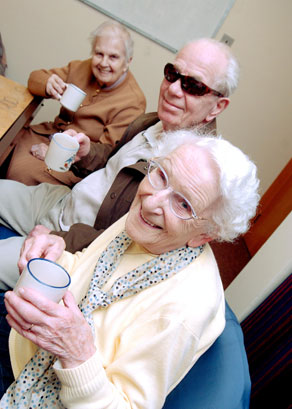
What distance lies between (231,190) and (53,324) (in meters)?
0.55

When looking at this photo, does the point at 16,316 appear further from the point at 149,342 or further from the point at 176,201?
the point at 176,201

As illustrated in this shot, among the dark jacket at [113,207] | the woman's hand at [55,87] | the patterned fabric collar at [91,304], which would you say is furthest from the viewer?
the woman's hand at [55,87]

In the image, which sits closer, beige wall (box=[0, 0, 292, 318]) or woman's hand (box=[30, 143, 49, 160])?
woman's hand (box=[30, 143, 49, 160])

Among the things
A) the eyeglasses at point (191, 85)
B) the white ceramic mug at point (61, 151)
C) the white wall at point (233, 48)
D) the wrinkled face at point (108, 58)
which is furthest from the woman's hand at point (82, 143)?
the white wall at point (233, 48)

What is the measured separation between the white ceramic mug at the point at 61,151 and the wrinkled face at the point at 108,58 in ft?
2.72

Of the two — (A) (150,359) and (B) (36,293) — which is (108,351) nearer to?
(A) (150,359)

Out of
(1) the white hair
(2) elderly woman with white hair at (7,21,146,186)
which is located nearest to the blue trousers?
(2) elderly woman with white hair at (7,21,146,186)

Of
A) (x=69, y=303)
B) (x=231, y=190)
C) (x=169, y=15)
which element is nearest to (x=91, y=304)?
(x=69, y=303)

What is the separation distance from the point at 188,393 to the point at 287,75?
126 inches

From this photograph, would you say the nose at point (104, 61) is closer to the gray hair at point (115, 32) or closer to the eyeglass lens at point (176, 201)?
the gray hair at point (115, 32)

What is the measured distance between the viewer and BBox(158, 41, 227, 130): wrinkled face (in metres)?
1.42

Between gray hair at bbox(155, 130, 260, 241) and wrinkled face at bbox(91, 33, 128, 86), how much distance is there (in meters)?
1.31

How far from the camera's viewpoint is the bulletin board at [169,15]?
2.74 metres

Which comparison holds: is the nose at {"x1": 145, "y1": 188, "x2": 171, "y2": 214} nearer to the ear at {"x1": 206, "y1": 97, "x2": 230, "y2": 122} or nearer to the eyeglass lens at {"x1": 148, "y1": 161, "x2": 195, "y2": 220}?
the eyeglass lens at {"x1": 148, "y1": 161, "x2": 195, "y2": 220}
